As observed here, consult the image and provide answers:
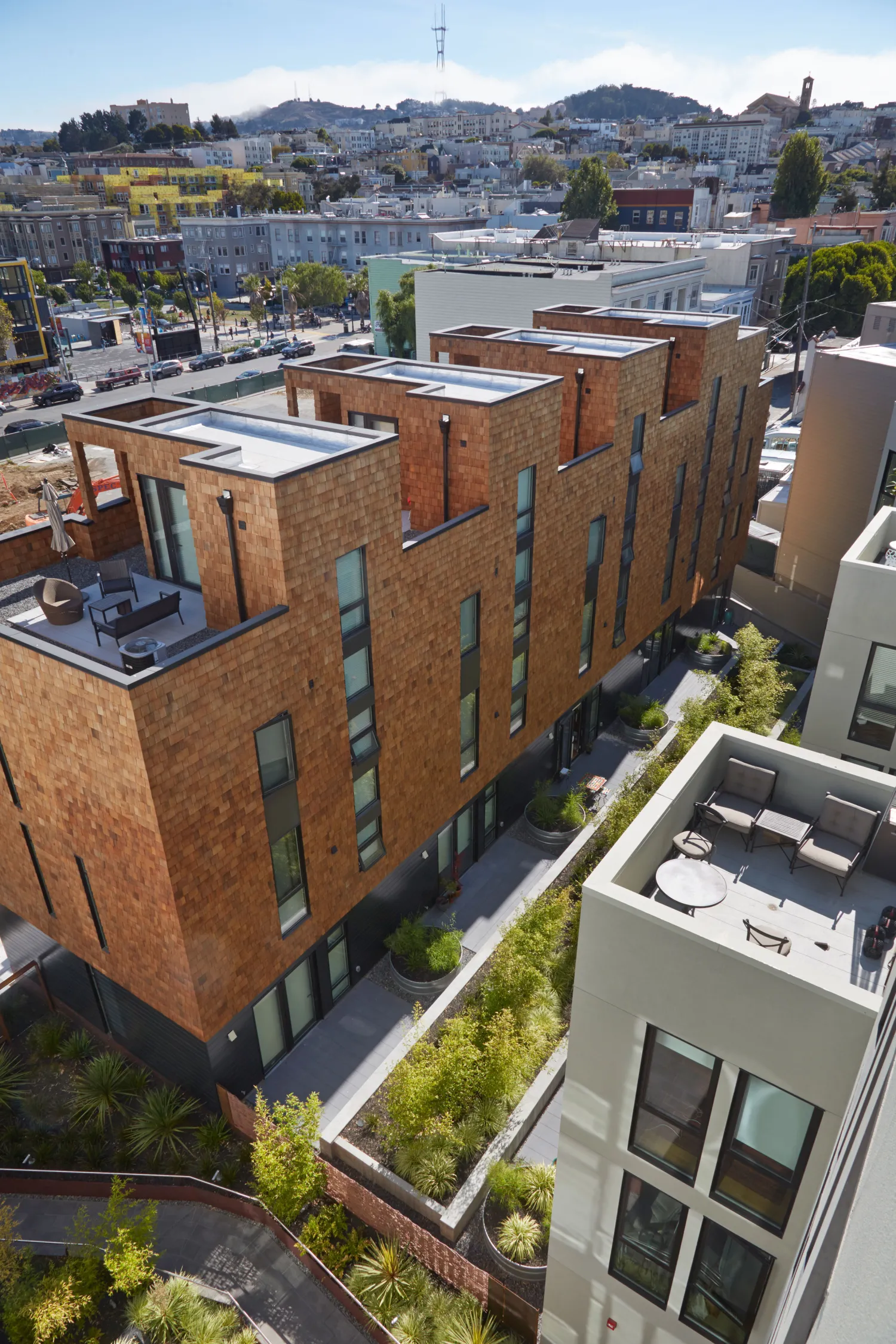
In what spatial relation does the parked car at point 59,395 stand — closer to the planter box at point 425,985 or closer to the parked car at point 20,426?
the parked car at point 20,426

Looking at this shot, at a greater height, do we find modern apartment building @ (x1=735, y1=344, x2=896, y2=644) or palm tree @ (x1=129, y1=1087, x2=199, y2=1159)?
modern apartment building @ (x1=735, y1=344, x2=896, y2=644)

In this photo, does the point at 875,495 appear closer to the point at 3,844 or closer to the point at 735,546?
the point at 735,546

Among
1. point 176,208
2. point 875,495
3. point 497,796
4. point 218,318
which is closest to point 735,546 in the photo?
point 875,495

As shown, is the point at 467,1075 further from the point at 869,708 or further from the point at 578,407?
the point at 578,407

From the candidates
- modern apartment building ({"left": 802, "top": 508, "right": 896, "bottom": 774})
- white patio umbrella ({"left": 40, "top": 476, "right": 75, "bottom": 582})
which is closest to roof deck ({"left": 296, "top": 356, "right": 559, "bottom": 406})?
white patio umbrella ({"left": 40, "top": 476, "right": 75, "bottom": 582})

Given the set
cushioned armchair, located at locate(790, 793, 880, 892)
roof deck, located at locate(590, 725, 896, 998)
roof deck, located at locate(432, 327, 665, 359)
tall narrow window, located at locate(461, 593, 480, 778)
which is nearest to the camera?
roof deck, located at locate(590, 725, 896, 998)

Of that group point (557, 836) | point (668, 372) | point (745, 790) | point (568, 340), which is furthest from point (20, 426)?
point (745, 790)

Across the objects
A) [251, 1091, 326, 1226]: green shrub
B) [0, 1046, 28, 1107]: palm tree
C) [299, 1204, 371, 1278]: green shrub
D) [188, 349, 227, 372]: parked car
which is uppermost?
[188, 349, 227, 372]: parked car

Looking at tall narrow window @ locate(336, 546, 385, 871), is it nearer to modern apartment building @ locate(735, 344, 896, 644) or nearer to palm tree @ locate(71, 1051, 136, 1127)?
palm tree @ locate(71, 1051, 136, 1127)
